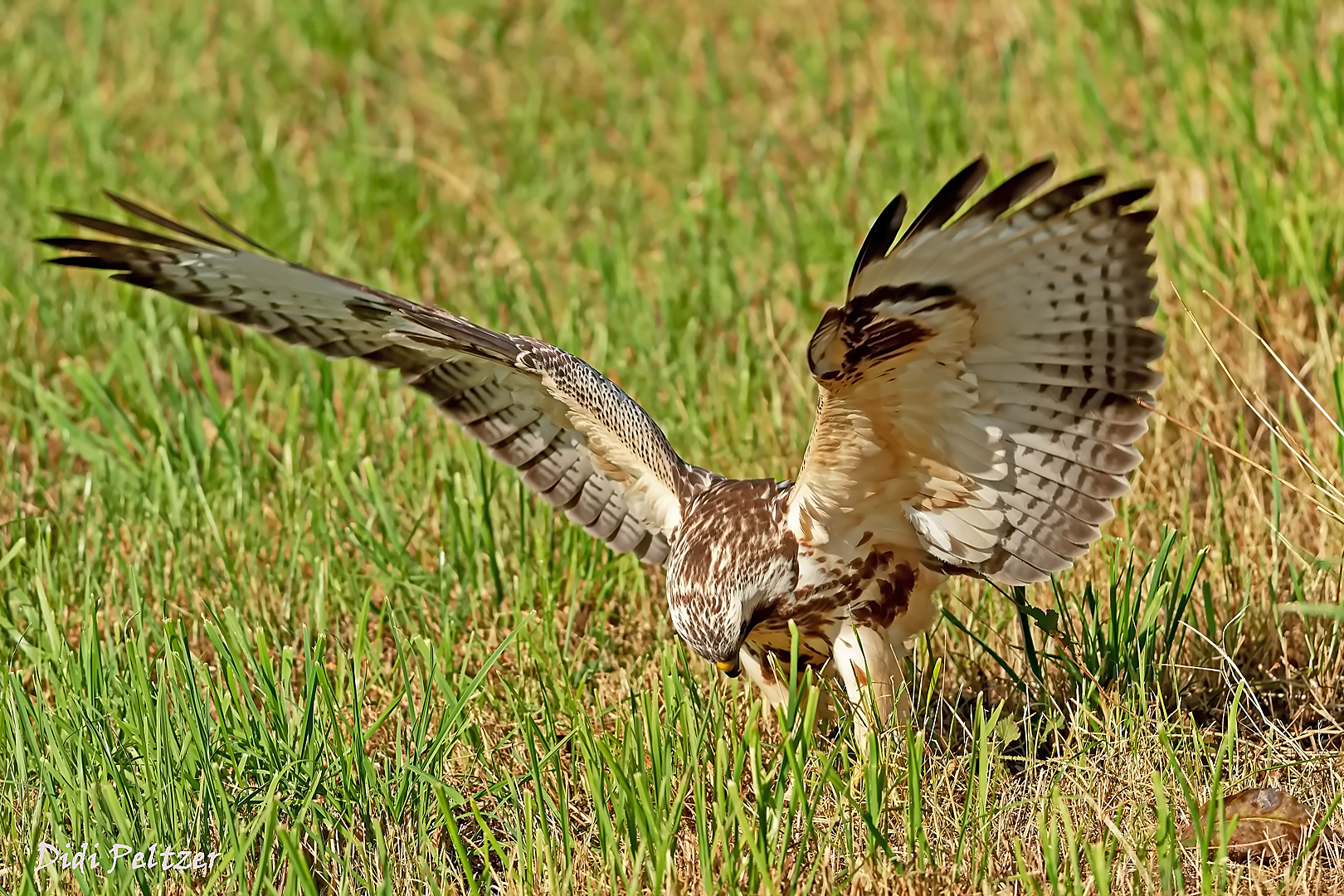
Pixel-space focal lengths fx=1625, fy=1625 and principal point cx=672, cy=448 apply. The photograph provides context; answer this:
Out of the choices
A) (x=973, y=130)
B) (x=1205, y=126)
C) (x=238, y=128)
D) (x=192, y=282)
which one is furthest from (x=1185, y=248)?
(x=238, y=128)

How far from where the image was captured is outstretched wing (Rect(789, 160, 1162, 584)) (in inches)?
123

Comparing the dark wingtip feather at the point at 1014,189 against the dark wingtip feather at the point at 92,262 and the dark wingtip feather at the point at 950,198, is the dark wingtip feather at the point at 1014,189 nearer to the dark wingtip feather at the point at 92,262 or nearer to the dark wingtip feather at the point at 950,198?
the dark wingtip feather at the point at 950,198

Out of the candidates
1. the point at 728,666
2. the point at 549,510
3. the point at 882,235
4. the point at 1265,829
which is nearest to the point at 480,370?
the point at 549,510

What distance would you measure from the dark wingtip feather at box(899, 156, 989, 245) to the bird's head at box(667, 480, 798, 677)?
950 mm

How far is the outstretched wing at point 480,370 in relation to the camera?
4121 mm

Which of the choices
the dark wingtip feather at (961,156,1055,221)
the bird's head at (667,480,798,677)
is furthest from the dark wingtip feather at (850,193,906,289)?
the bird's head at (667,480,798,677)

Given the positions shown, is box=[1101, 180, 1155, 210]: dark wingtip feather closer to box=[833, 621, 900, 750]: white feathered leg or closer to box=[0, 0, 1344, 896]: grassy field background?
box=[0, 0, 1344, 896]: grassy field background

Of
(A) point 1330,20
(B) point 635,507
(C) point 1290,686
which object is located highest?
(A) point 1330,20

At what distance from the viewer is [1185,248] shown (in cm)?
568

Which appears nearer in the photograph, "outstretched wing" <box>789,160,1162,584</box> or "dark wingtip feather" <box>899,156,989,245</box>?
"dark wingtip feather" <box>899,156,989,245</box>

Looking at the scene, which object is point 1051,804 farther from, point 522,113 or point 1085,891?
point 522,113

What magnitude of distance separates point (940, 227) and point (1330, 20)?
491 centimetres

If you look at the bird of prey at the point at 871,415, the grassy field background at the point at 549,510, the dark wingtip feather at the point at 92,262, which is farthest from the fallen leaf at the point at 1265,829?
the dark wingtip feather at the point at 92,262

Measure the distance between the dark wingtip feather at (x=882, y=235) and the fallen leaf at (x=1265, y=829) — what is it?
1.41 m
